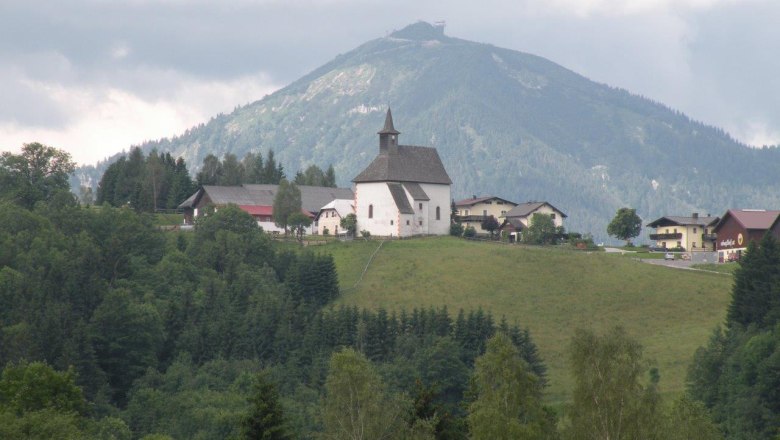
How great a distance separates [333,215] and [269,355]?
48.0 m

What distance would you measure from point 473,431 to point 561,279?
6224 cm

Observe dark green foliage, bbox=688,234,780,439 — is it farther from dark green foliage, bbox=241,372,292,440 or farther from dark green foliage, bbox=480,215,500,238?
dark green foliage, bbox=480,215,500,238

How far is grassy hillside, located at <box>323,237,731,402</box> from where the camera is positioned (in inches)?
3669

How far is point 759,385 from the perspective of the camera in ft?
230

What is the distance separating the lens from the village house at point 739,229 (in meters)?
119

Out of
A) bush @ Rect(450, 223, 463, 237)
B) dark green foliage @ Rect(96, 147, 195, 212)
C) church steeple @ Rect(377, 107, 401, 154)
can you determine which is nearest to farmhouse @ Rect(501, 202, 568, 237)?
bush @ Rect(450, 223, 463, 237)

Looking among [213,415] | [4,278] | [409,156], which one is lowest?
[213,415]

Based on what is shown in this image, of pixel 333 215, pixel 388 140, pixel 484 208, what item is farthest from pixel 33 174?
pixel 484 208

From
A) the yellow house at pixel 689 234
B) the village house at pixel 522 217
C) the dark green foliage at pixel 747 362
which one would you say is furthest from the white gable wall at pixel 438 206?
the dark green foliage at pixel 747 362

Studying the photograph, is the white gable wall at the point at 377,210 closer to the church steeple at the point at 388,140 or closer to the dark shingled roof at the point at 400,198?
the dark shingled roof at the point at 400,198

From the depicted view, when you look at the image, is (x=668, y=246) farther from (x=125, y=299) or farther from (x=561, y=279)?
(x=125, y=299)

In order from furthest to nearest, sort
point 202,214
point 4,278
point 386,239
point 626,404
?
point 202,214 < point 386,239 < point 4,278 < point 626,404

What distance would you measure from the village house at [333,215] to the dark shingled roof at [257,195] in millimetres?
8640

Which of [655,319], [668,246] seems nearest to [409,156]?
[668,246]
